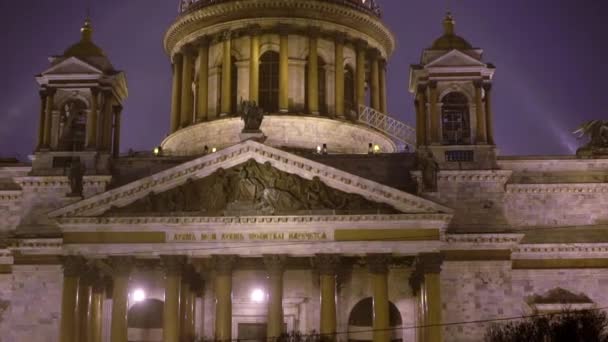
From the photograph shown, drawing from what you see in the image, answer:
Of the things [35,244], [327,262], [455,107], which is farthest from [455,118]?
[35,244]

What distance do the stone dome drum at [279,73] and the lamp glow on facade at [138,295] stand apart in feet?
32.4

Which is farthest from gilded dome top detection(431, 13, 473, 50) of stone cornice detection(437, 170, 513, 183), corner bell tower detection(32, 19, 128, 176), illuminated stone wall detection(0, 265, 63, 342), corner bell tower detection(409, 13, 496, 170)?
illuminated stone wall detection(0, 265, 63, 342)

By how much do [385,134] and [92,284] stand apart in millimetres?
19779

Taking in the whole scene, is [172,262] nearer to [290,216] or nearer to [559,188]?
[290,216]

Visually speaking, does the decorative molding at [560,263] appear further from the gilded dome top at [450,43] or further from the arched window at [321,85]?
the arched window at [321,85]

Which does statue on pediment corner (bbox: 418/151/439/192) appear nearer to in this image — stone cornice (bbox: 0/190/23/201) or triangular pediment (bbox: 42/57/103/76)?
triangular pediment (bbox: 42/57/103/76)

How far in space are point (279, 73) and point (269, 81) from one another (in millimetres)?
1077

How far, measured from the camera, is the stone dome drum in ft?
160

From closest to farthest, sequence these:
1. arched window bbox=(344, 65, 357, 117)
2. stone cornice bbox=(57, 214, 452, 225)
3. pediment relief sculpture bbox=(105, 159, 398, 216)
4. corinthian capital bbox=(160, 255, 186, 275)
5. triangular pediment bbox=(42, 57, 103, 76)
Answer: stone cornice bbox=(57, 214, 452, 225) < pediment relief sculpture bbox=(105, 159, 398, 216) < corinthian capital bbox=(160, 255, 186, 275) < triangular pediment bbox=(42, 57, 103, 76) < arched window bbox=(344, 65, 357, 117)

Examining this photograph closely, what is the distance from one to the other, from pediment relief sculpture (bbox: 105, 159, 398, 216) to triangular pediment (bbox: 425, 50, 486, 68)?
29.2 feet

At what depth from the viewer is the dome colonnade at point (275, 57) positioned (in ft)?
163

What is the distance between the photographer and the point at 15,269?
130 feet

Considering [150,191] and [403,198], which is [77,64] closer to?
[150,191]

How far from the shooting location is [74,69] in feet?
141
